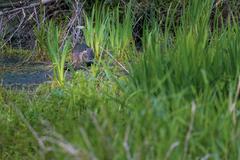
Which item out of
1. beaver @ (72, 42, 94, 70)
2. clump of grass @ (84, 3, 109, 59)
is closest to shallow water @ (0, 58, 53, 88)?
beaver @ (72, 42, 94, 70)


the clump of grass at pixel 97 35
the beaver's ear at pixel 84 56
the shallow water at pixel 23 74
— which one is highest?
the clump of grass at pixel 97 35

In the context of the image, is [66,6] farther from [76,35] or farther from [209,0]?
[209,0]

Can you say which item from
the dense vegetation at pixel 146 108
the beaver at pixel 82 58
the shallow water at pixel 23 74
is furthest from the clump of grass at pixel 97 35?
the shallow water at pixel 23 74

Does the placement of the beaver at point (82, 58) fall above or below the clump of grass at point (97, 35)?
below

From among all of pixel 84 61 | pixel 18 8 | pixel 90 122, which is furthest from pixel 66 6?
pixel 90 122

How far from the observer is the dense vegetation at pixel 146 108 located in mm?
1394

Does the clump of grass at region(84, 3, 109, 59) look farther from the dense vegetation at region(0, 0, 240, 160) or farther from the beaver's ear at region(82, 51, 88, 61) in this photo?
the beaver's ear at region(82, 51, 88, 61)

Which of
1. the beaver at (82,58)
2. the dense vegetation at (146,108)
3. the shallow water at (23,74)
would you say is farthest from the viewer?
the beaver at (82,58)

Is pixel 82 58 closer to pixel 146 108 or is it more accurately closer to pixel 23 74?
pixel 23 74

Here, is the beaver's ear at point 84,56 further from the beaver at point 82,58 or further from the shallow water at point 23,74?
the shallow water at point 23,74

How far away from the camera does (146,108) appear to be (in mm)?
1472

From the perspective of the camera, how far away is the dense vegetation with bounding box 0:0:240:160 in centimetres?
139

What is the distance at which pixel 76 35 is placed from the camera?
13.0ft

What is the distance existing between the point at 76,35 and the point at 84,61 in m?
0.35
